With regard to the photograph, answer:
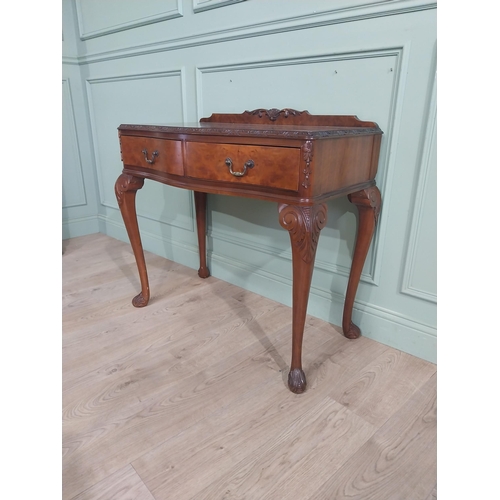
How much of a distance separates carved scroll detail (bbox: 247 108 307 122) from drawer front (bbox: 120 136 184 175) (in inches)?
16.2

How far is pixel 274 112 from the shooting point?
1.39 m

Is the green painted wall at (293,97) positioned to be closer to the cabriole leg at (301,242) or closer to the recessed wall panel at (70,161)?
the recessed wall panel at (70,161)

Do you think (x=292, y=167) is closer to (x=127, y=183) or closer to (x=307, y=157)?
(x=307, y=157)

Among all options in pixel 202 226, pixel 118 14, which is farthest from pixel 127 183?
pixel 118 14

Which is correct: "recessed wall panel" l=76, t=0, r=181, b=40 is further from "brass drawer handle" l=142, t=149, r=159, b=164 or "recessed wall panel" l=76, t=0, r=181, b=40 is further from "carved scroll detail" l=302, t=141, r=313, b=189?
"carved scroll detail" l=302, t=141, r=313, b=189

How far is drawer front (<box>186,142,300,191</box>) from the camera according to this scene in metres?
0.94

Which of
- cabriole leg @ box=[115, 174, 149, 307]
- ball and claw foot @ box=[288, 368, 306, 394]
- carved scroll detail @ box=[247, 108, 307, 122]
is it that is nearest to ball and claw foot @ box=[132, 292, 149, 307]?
cabriole leg @ box=[115, 174, 149, 307]

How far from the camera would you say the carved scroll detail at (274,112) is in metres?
1.35

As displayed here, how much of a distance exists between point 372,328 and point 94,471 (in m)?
0.98

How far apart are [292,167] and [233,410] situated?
681mm

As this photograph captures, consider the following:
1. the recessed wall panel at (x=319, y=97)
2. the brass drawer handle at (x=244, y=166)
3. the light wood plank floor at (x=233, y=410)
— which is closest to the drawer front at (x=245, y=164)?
the brass drawer handle at (x=244, y=166)

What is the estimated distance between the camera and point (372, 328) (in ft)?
4.50

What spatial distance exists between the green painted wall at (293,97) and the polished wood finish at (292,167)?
0.30 ft

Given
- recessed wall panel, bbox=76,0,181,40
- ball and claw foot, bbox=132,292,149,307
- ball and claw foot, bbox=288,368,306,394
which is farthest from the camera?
recessed wall panel, bbox=76,0,181,40
